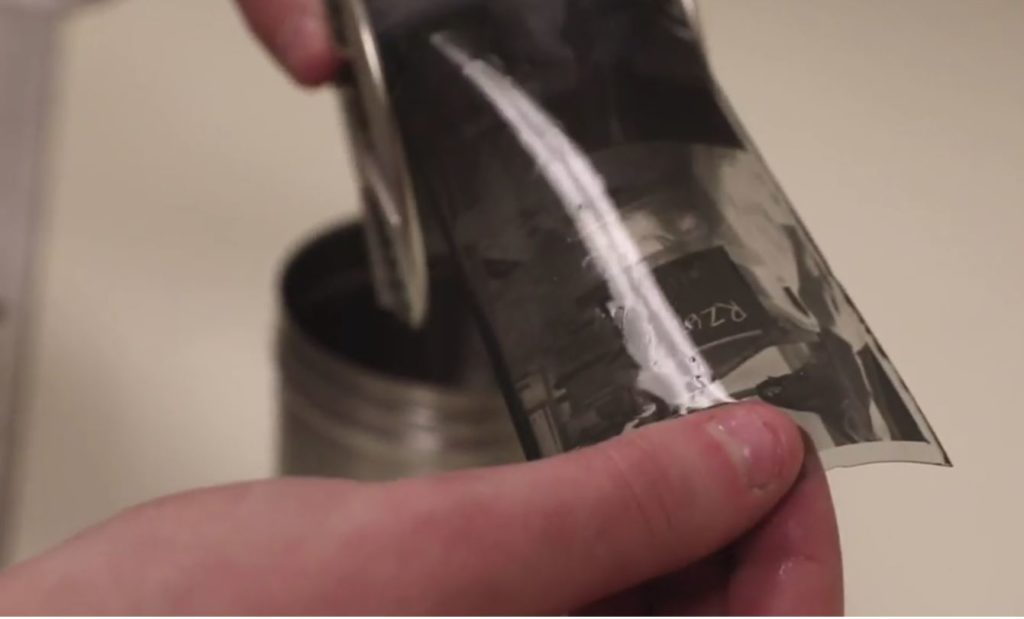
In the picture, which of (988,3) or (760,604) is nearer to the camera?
(760,604)

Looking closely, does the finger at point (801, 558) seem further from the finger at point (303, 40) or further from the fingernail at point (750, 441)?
the finger at point (303, 40)

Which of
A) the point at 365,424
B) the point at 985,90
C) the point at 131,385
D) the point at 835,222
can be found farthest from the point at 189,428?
the point at 985,90

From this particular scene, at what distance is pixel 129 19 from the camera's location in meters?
0.83

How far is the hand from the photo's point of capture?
29 cm

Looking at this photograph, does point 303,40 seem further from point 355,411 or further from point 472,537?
point 472,537

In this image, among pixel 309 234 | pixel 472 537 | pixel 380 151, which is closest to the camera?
pixel 472 537

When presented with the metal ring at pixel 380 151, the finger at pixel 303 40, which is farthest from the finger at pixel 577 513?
the finger at pixel 303 40

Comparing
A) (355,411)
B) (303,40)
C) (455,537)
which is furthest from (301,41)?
(455,537)

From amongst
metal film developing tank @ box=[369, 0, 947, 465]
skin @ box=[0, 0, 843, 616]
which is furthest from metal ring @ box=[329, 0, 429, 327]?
skin @ box=[0, 0, 843, 616]

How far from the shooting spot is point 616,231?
354mm

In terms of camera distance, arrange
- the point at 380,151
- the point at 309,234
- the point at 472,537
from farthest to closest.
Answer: the point at 309,234, the point at 380,151, the point at 472,537

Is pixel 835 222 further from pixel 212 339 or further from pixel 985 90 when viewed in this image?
pixel 212 339

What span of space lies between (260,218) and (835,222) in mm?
Answer: 347

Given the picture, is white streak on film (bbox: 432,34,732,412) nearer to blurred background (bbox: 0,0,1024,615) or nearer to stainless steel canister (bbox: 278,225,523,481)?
stainless steel canister (bbox: 278,225,523,481)
